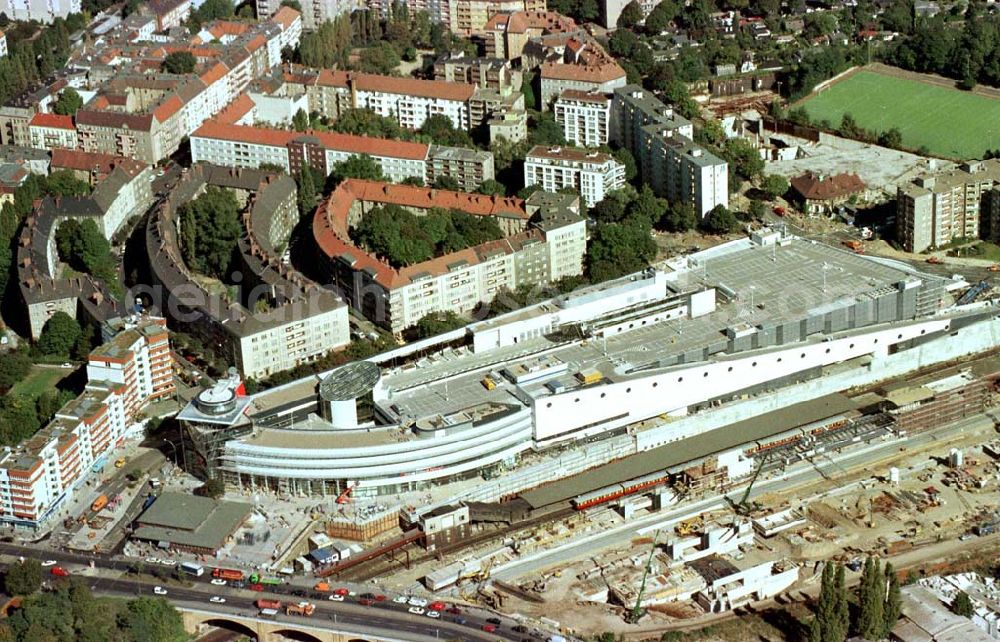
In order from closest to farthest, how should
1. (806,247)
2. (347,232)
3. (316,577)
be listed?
(316,577)
(806,247)
(347,232)

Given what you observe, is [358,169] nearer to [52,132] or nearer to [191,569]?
[52,132]

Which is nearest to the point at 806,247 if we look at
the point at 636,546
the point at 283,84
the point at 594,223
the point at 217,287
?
the point at 594,223

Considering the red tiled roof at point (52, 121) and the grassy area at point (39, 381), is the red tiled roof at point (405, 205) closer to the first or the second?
the grassy area at point (39, 381)

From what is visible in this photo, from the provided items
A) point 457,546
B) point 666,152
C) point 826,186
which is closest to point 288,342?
point 457,546

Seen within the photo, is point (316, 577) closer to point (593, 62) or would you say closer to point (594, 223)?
point (594, 223)

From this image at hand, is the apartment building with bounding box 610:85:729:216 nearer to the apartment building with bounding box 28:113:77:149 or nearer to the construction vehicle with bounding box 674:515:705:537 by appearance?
the construction vehicle with bounding box 674:515:705:537

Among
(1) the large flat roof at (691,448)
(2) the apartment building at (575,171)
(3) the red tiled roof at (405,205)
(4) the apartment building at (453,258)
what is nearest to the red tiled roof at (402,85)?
(2) the apartment building at (575,171)
